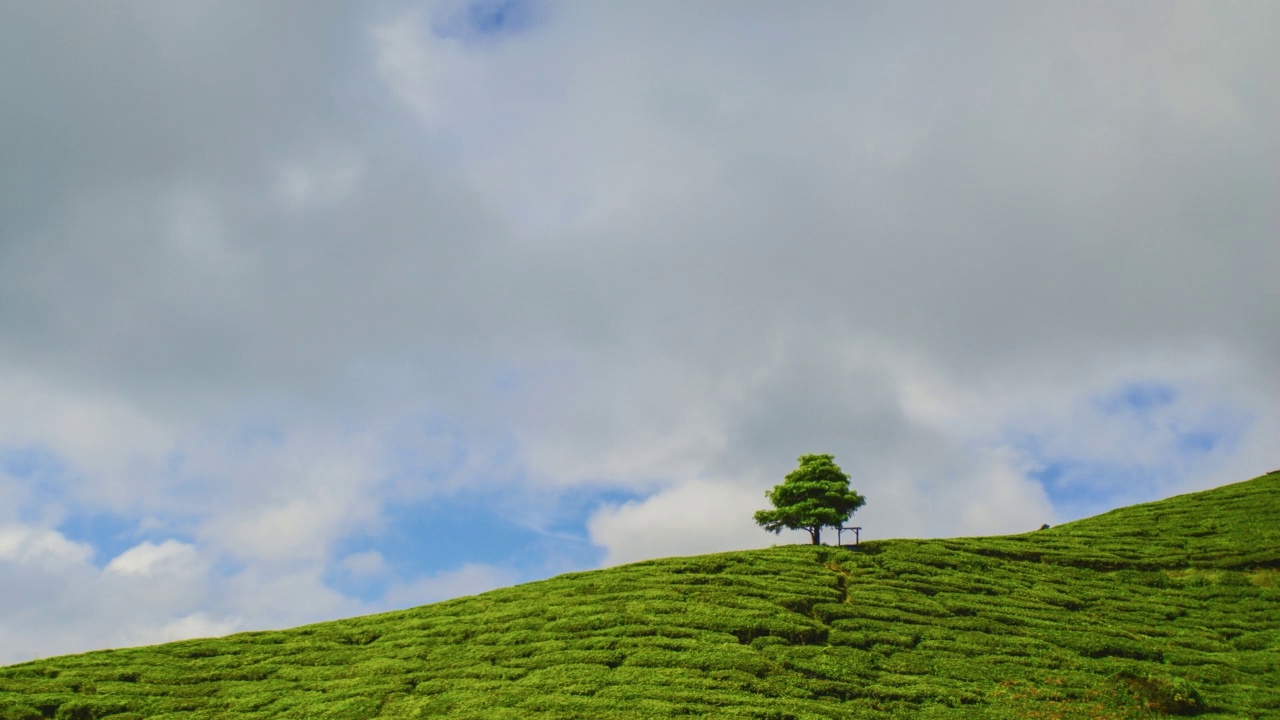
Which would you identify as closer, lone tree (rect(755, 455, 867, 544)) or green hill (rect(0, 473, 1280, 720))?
green hill (rect(0, 473, 1280, 720))

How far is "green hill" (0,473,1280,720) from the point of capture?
31703 mm

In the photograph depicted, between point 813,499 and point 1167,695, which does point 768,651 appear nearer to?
point 1167,695

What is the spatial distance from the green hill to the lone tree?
23.5 feet

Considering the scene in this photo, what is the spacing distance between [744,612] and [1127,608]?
23.0 meters

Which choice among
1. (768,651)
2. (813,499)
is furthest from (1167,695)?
(813,499)

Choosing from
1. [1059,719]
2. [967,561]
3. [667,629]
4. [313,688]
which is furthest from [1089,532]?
[313,688]

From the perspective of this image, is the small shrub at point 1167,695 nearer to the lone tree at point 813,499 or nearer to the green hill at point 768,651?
the green hill at point 768,651

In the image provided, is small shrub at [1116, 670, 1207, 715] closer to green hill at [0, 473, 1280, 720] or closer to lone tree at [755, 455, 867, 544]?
green hill at [0, 473, 1280, 720]

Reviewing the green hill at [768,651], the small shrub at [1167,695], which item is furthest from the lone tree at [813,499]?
the small shrub at [1167,695]

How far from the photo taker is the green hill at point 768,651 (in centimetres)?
3170

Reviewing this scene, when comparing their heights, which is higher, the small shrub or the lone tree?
the lone tree

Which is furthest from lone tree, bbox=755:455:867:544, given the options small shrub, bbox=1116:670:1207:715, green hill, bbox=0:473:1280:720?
small shrub, bbox=1116:670:1207:715

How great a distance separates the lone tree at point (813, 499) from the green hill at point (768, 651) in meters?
7.17

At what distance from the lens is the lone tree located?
58.4 meters
